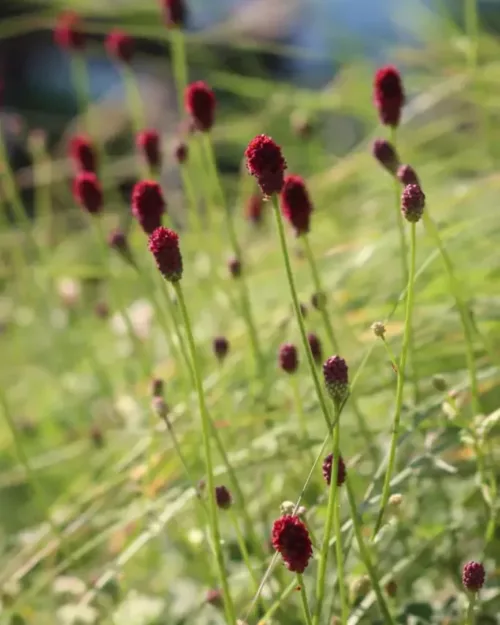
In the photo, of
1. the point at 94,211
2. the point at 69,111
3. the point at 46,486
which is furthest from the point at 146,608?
the point at 69,111

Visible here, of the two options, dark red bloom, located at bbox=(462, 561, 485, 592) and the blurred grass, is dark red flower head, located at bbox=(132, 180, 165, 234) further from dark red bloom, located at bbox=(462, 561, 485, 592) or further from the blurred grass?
dark red bloom, located at bbox=(462, 561, 485, 592)

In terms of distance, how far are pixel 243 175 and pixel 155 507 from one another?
1181 millimetres

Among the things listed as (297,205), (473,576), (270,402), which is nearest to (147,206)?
(297,205)

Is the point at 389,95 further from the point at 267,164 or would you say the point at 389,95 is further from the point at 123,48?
the point at 123,48

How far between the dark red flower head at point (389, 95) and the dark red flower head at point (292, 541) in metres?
0.38

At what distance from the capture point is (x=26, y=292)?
6.66 feet

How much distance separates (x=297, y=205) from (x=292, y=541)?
0.94ft

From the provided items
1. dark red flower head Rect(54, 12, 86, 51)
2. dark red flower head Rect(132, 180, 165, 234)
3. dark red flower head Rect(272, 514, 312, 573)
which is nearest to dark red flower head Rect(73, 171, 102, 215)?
dark red flower head Rect(132, 180, 165, 234)

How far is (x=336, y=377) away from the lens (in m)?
0.61

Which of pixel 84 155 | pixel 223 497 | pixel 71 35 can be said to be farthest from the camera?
pixel 71 35

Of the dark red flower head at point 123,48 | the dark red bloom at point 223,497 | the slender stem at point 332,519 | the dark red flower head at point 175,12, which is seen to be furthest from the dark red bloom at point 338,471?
the dark red flower head at point 123,48

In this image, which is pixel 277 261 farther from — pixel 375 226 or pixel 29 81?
pixel 29 81

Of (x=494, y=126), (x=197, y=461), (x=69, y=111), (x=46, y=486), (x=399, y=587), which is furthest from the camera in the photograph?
(x=69, y=111)

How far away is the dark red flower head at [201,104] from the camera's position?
91 centimetres
